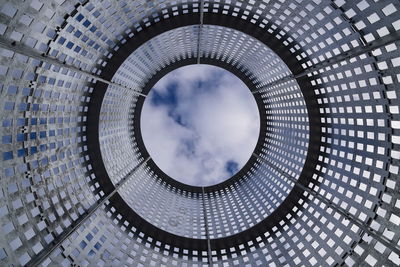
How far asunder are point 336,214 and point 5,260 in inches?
1853

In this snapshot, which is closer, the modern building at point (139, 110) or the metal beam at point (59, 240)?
the modern building at point (139, 110)

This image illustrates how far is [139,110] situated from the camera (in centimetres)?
7919

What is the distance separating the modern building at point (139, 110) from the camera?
3297 centimetres

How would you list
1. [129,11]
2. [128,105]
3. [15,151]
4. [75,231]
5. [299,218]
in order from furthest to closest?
[128,105] → [299,218] → [75,231] → [129,11] → [15,151]

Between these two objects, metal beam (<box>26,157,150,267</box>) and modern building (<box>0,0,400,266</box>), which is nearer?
modern building (<box>0,0,400,266</box>)

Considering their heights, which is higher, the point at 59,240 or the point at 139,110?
the point at 139,110

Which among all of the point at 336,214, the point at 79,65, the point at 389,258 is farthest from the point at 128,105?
the point at 389,258

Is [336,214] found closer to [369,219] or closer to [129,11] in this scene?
[369,219]

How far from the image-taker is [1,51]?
27219mm

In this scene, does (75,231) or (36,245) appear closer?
(36,245)

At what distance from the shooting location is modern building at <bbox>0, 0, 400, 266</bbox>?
33.0 metres

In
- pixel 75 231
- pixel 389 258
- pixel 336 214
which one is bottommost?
pixel 389 258

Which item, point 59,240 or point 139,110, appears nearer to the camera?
point 59,240

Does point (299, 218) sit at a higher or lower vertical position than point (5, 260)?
lower
